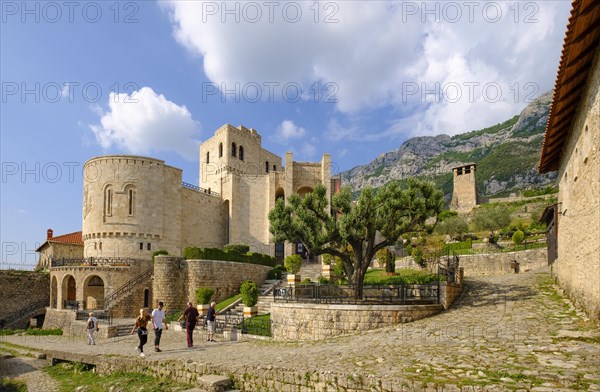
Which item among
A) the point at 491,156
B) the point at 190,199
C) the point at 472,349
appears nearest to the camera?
the point at 472,349

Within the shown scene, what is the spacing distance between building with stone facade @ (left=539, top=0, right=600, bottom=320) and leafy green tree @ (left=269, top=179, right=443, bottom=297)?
5373mm

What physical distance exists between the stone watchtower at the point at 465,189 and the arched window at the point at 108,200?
5711 centimetres

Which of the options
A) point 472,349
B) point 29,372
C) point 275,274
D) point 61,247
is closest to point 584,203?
point 472,349

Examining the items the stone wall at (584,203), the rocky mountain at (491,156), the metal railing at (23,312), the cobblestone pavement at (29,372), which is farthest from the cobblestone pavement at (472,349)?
the rocky mountain at (491,156)

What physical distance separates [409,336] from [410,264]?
23.3 meters

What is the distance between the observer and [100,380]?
13336 millimetres

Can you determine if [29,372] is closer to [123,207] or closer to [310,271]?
[123,207]

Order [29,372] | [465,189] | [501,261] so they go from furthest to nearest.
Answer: [465,189], [501,261], [29,372]

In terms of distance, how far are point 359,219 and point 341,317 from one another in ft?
16.6

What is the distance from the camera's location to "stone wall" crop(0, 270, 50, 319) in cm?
3359

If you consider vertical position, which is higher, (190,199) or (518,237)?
(190,199)

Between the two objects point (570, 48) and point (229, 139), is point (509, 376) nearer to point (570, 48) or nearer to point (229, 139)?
point (570, 48)

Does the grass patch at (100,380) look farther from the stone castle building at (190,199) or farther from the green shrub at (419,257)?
the green shrub at (419,257)

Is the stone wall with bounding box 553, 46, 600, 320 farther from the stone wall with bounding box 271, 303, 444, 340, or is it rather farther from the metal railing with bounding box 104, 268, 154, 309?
the metal railing with bounding box 104, 268, 154, 309
